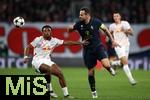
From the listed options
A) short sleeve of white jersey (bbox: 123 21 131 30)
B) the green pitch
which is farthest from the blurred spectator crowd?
short sleeve of white jersey (bbox: 123 21 131 30)

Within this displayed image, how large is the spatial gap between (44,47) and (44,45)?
6 cm

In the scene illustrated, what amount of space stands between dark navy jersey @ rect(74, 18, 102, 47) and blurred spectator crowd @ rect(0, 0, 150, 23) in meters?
13.6

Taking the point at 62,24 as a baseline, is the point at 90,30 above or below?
below

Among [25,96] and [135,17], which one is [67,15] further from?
[25,96]

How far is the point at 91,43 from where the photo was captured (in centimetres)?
1755

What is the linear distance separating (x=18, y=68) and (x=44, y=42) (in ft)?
42.6

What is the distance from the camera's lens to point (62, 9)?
31828 mm

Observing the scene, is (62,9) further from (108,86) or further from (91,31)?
(91,31)

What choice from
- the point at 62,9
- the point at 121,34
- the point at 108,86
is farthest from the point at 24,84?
the point at 62,9

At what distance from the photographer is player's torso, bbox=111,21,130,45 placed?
71.5ft

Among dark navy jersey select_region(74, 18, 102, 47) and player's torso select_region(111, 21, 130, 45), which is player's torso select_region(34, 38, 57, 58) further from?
player's torso select_region(111, 21, 130, 45)

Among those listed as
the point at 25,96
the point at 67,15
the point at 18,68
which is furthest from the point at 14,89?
the point at 67,15

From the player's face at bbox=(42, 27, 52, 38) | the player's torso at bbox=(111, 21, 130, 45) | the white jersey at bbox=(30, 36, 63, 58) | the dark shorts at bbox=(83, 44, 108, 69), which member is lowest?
the dark shorts at bbox=(83, 44, 108, 69)

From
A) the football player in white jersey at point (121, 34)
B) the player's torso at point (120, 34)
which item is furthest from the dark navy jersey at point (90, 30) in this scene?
the player's torso at point (120, 34)
